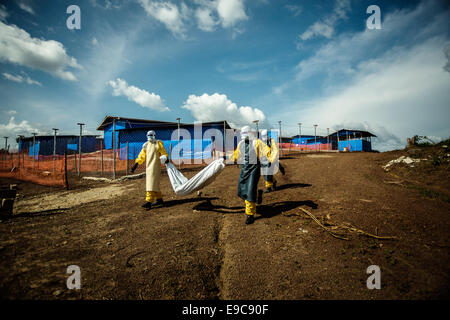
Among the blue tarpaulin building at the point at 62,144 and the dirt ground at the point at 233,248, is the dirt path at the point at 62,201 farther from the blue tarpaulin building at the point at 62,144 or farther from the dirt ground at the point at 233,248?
the blue tarpaulin building at the point at 62,144

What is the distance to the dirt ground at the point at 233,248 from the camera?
7.37 feet

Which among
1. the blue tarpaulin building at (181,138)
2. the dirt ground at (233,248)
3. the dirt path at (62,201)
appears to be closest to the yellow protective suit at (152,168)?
the dirt ground at (233,248)

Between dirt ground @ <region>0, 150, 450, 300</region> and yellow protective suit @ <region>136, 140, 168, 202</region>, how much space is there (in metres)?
0.49

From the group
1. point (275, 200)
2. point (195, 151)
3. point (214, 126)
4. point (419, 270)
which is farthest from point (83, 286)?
point (214, 126)

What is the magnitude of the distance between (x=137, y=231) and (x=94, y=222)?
1.34 meters

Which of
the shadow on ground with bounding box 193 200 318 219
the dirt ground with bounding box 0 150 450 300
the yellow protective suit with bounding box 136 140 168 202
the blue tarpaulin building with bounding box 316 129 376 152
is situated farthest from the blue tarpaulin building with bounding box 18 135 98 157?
the blue tarpaulin building with bounding box 316 129 376 152

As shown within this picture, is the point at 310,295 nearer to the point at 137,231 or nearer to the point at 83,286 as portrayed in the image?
the point at 83,286

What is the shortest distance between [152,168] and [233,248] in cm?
331

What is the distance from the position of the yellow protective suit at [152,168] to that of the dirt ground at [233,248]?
487 millimetres

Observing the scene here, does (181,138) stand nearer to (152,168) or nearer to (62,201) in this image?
(62,201)

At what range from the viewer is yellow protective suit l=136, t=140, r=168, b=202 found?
16.9ft

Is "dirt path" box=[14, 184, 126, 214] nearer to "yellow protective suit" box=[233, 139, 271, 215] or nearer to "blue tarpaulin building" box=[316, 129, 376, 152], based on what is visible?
"yellow protective suit" box=[233, 139, 271, 215]

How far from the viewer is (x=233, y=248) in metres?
3.20

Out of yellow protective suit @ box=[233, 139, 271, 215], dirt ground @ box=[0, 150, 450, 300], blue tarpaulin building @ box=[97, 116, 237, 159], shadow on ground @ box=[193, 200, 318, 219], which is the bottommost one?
dirt ground @ box=[0, 150, 450, 300]
